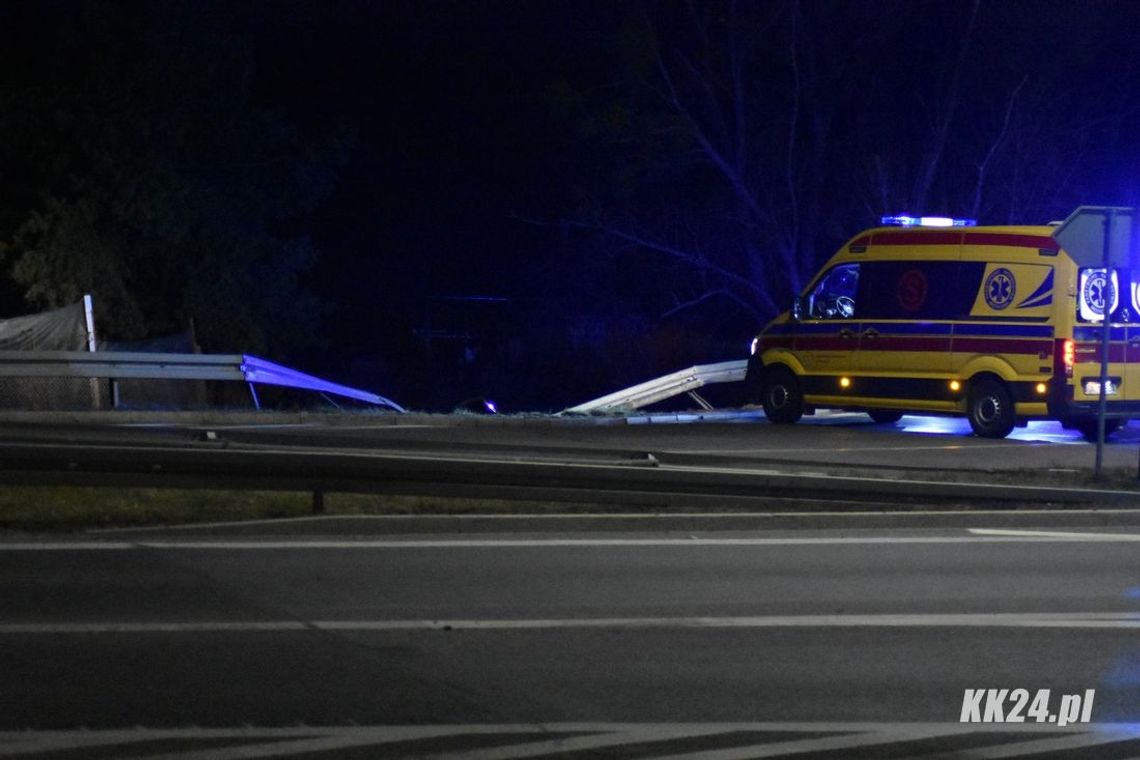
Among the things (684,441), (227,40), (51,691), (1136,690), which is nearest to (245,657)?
(51,691)

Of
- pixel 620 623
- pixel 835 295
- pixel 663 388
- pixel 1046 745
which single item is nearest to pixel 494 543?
pixel 620 623

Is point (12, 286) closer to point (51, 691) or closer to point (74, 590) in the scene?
point (74, 590)

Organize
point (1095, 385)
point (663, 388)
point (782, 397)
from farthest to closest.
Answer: point (663, 388) → point (782, 397) → point (1095, 385)

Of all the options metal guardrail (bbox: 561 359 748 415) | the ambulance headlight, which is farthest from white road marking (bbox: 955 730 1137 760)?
metal guardrail (bbox: 561 359 748 415)

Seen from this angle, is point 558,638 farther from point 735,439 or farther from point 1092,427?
point 1092,427

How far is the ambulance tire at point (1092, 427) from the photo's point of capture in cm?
1966

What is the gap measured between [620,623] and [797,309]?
519 inches

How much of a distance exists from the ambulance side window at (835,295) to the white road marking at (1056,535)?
8901 mm

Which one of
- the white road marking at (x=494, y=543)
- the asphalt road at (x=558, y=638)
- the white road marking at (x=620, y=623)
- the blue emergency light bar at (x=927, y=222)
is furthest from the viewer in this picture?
the blue emergency light bar at (x=927, y=222)

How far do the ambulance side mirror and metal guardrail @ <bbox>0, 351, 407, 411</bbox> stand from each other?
799 cm

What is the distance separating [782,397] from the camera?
21.3 m

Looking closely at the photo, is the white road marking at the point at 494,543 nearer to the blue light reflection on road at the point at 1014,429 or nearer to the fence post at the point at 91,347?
the blue light reflection on road at the point at 1014,429

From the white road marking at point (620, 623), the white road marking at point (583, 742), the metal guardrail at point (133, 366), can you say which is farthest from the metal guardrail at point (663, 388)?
the white road marking at point (583, 742)

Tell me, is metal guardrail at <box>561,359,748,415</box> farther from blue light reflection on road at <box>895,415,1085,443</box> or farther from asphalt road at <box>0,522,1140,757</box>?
asphalt road at <box>0,522,1140,757</box>
